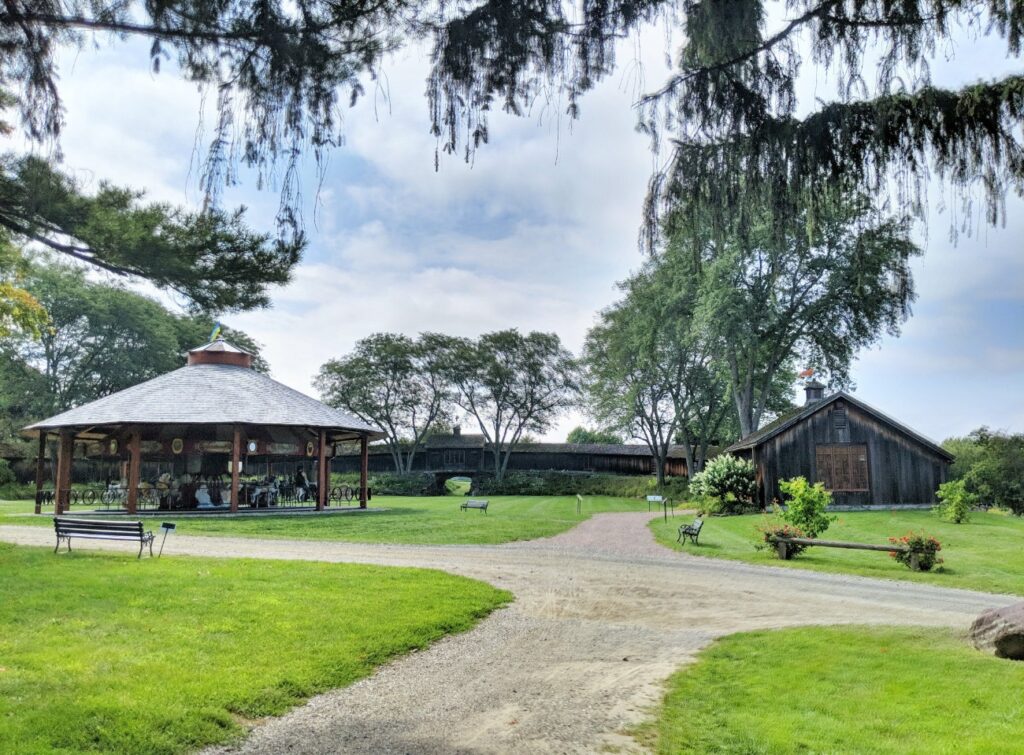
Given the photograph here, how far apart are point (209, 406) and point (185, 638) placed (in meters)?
20.8

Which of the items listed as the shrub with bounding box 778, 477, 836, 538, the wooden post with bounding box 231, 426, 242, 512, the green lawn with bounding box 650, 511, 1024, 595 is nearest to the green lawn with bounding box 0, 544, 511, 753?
the green lawn with bounding box 650, 511, 1024, 595

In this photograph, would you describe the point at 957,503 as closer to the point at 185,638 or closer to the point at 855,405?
the point at 855,405

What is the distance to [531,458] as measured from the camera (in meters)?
63.7

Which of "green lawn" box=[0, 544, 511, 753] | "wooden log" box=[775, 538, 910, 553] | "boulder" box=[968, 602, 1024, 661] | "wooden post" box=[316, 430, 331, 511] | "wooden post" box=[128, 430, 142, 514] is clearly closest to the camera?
"green lawn" box=[0, 544, 511, 753]

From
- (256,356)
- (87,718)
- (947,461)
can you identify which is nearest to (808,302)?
(947,461)

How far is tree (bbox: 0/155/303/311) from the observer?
5.95m

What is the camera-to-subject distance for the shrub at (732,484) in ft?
102

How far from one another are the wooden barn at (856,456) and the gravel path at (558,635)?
14214 millimetres

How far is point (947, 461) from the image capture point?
30.1m

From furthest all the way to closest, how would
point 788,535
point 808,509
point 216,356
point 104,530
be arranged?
point 216,356
point 808,509
point 788,535
point 104,530

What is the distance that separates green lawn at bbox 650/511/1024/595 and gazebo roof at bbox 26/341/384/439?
557 inches

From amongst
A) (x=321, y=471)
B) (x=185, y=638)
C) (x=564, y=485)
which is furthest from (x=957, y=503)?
(x=564, y=485)

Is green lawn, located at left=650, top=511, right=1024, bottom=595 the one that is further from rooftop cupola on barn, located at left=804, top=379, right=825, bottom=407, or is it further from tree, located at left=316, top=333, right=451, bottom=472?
tree, located at left=316, top=333, right=451, bottom=472

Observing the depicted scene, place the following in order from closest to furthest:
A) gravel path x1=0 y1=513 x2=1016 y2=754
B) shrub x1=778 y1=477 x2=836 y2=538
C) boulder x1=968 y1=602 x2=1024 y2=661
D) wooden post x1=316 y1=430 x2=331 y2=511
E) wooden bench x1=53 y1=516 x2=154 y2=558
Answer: gravel path x1=0 y1=513 x2=1016 y2=754, boulder x1=968 y1=602 x2=1024 y2=661, wooden bench x1=53 y1=516 x2=154 y2=558, shrub x1=778 y1=477 x2=836 y2=538, wooden post x1=316 y1=430 x2=331 y2=511
